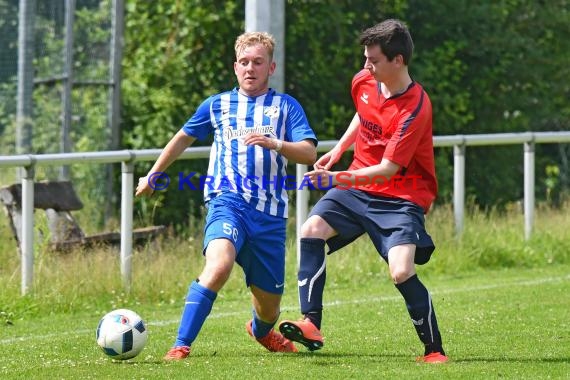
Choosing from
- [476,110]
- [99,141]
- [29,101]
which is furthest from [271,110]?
[476,110]

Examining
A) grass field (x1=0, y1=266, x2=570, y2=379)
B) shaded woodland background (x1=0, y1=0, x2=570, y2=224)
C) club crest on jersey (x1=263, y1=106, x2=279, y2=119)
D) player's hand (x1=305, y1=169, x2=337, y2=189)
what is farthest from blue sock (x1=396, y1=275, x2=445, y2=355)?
shaded woodland background (x1=0, y1=0, x2=570, y2=224)

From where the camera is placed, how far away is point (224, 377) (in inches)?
299

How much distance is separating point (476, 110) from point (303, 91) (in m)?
2.50

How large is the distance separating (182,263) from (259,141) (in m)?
4.32

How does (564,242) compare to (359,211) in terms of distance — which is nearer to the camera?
(359,211)

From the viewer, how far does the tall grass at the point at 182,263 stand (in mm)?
10883

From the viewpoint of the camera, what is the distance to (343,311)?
35.1 ft

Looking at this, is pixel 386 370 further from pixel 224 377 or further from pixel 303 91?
pixel 303 91

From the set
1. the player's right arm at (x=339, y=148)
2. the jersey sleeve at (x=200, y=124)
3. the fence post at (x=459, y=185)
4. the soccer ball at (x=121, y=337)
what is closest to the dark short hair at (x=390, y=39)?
the player's right arm at (x=339, y=148)

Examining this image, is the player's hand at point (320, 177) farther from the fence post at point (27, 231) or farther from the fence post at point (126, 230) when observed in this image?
the fence post at point (126, 230)

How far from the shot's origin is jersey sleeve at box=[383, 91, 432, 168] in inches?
316

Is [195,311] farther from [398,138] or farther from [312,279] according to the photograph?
[398,138]

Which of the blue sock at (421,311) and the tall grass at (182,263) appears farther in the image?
the tall grass at (182,263)

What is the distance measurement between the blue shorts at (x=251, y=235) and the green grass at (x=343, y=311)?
47 cm
